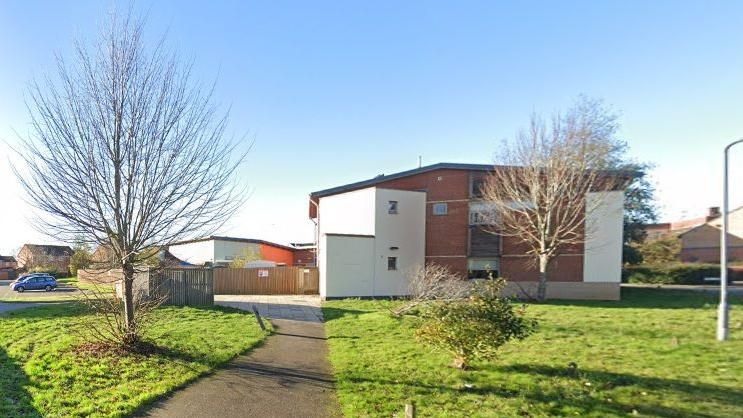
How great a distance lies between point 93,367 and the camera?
693 cm

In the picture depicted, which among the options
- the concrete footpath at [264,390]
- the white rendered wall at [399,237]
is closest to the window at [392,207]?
the white rendered wall at [399,237]

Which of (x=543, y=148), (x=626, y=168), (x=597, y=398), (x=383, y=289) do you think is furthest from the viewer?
(x=626, y=168)

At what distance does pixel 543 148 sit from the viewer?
783 inches

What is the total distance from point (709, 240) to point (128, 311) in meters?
61.2

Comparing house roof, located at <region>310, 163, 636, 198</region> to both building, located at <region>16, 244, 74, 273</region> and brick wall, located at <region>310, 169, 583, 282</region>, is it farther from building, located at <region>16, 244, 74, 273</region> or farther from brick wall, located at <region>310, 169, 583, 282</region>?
building, located at <region>16, 244, 74, 273</region>

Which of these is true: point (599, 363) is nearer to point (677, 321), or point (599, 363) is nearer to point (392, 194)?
point (677, 321)

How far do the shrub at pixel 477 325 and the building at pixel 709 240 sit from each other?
50115 millimetres

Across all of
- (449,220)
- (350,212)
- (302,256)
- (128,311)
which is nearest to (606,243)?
(449,220)

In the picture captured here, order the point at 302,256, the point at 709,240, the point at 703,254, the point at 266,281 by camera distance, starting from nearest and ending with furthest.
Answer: the point at 266,281
the point at 703,254
the point at 709,240
the point at 302,256

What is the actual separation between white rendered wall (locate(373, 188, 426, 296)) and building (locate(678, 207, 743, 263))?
38743mm

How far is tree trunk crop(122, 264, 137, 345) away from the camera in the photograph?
26.9 ft

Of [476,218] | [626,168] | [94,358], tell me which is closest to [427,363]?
[94,358]

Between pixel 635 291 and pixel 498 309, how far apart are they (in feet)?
83.4

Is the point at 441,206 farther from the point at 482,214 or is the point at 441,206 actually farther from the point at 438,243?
the point at 482,214
